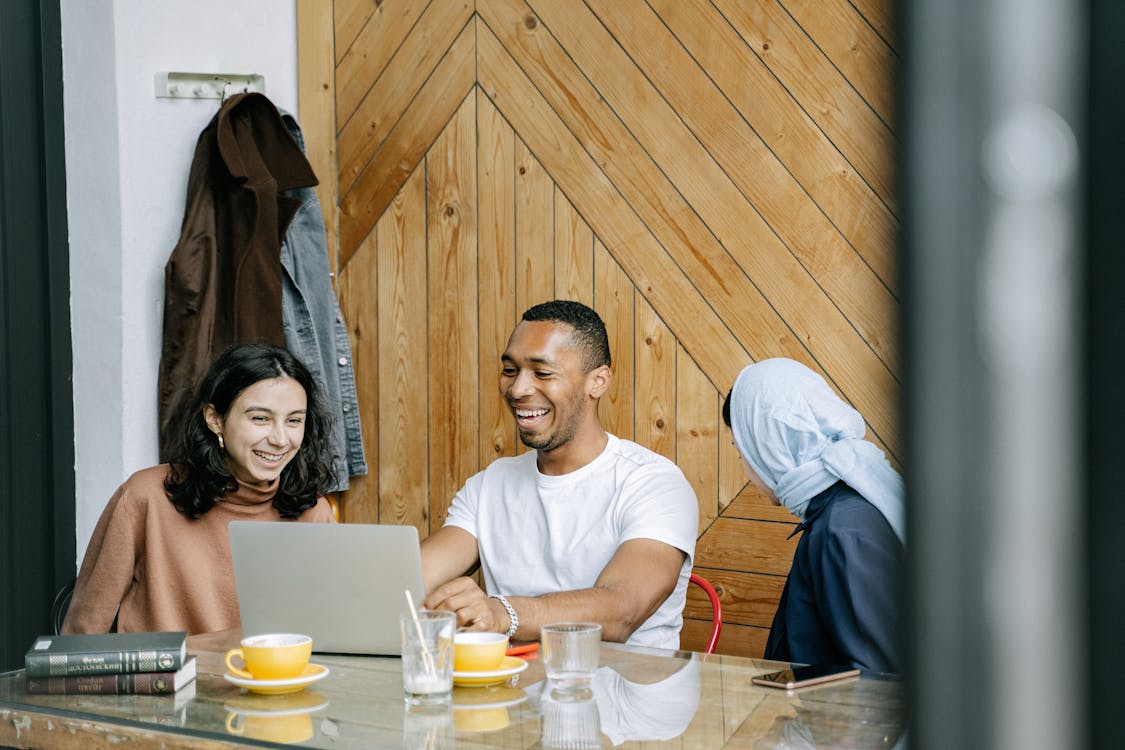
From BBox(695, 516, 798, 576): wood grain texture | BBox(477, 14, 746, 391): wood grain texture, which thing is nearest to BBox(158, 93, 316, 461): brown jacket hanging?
BBox(477, 14, 746, 391): wood grain texture

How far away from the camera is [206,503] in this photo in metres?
2.38

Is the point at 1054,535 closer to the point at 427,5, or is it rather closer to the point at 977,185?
the point at 977,185

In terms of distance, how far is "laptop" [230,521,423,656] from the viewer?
1770 millimetres

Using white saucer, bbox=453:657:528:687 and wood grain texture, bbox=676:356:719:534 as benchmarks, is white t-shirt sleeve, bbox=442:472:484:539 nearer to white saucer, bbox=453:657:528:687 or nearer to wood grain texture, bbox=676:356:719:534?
wood grain texture, bbox=676:356:719:534

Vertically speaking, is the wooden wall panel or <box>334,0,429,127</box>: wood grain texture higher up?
<box>334,0,429,127</box>: wood grain texture

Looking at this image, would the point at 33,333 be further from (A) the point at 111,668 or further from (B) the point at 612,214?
(A) the point at 111,668

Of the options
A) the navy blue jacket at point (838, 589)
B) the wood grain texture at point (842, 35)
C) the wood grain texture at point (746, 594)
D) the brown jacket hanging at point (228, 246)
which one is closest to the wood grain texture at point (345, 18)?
the brown jacket hanging at point (228, 246)

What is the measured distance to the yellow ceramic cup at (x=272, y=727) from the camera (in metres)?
1.46

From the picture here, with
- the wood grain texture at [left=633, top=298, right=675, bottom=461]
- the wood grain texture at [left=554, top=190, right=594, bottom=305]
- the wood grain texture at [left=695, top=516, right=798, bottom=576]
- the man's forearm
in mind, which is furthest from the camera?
the wood grain texture at [left=554, top=190, right=594, bottom=305]

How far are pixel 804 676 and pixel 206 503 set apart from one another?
4.33 ft

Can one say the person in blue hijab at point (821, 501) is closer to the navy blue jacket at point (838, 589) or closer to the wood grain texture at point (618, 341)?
the navy blue jacket at point (838, 589)

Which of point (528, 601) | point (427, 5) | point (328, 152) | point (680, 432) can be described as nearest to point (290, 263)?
point (328, 152)

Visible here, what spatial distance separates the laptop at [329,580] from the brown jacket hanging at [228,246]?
1366 millimetres

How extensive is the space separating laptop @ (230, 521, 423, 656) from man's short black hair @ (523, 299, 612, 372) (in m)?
1.02
